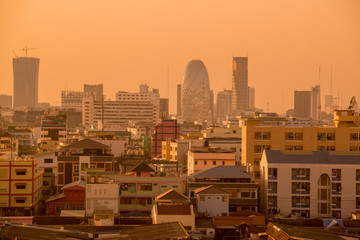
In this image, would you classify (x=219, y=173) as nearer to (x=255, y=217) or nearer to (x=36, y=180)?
(x=255, y=217)

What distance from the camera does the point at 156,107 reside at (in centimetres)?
17962

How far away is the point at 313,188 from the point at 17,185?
46.6 ft

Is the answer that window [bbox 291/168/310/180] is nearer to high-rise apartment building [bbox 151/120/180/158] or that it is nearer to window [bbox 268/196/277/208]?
window [bbox 268/196/277/208]

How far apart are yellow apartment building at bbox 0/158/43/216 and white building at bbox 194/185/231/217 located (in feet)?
26.6

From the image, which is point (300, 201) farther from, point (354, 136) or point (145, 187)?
point (354, 136)

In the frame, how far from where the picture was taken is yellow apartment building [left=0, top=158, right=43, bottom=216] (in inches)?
1581

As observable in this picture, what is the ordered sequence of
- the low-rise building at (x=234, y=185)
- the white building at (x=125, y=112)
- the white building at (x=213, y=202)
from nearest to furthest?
the white building at (x=213, y=202) → the low-rise building at (x=234, y=185) → the white building at (x=125, y=112)

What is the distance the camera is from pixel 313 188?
40.3 metres

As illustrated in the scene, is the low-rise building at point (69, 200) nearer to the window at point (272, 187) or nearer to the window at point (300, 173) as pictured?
the window at point (272, 187)

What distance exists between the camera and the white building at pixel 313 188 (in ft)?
132

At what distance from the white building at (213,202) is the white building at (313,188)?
308cm

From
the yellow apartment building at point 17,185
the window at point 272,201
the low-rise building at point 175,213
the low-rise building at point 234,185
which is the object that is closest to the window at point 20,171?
the yellow apartment building at point 17,185

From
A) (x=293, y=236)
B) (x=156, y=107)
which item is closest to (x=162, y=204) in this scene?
(x=293, y=236)

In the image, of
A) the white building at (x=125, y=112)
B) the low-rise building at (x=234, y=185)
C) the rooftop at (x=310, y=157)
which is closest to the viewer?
the low-rise building at (x=234, y=185)
